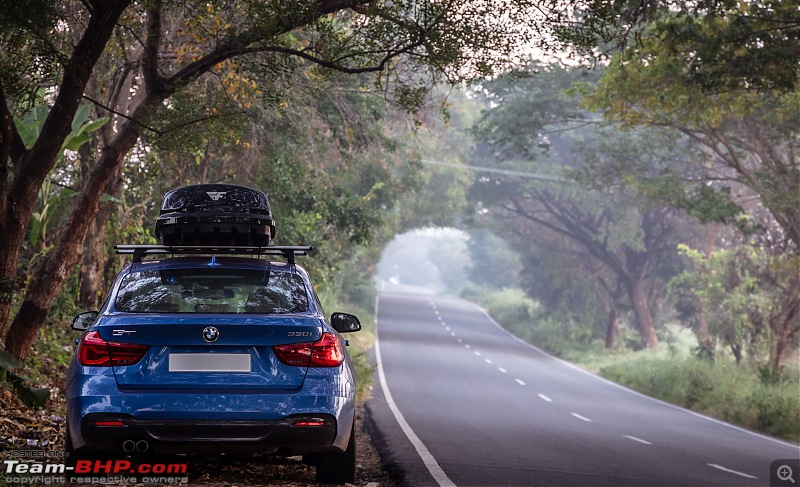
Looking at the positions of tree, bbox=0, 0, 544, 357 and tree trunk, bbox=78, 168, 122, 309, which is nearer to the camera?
tree, bbox=0, 0, 544, 357

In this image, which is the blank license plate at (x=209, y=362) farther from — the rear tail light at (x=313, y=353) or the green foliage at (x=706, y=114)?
the green foliage at (x=706, y=114)

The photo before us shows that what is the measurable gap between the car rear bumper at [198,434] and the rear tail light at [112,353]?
1.09 ft

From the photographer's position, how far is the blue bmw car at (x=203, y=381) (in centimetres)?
679

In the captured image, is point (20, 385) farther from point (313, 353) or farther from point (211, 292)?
point (313, 353)

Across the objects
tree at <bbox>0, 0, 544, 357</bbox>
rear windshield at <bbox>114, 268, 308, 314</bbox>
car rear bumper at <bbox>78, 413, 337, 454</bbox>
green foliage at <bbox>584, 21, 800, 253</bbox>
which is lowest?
car rear bumper at <bbox>78, 413, 337, 454</bbox>

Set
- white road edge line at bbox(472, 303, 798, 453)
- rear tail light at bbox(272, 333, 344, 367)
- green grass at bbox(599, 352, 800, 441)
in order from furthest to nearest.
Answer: green grass at bbox(599, 352, 800, 441) < white road edge line at bbox(472, 303, 798, 453) < rear tail light at bbox(272, 333, 344, 367)

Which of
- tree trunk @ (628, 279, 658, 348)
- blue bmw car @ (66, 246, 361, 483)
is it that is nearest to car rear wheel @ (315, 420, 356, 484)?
blue bmw car @ (66, 246, 361, 483)

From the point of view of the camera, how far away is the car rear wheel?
26.1ft

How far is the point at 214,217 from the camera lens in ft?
35.4

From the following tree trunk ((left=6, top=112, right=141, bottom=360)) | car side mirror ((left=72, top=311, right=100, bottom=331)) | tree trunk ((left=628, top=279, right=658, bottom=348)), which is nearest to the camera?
car side mirror ((left=72, top=311, right=100, bottom=331))

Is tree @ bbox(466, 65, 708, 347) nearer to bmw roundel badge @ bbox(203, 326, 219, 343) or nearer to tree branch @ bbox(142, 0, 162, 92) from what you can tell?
tree branch @ bbox(142, 0, 162, 92)

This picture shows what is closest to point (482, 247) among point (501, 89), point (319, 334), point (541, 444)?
point (501, 89)

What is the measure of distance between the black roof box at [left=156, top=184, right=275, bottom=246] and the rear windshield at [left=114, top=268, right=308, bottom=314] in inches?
122

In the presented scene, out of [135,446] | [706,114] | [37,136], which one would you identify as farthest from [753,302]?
[135,446]
